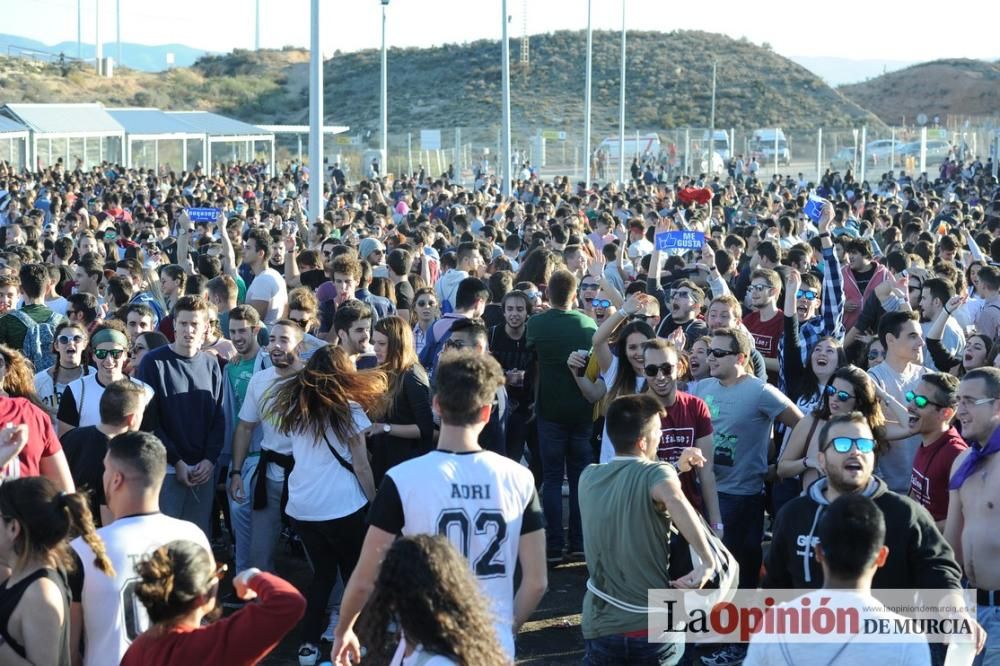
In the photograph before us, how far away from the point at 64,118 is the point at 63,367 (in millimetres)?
38182

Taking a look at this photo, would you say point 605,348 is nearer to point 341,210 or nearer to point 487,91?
point 341,210

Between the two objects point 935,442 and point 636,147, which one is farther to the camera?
point 636,147

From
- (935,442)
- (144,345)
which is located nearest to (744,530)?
(935,442)

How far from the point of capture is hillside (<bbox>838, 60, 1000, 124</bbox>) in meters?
99.8

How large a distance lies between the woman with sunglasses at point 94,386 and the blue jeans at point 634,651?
3128 millimetres

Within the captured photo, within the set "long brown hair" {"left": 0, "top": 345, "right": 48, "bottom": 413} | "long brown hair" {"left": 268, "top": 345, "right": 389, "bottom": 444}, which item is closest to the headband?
"long brown hair" {"left": 0, "top": 345, "right": 48, "bottom": 413}

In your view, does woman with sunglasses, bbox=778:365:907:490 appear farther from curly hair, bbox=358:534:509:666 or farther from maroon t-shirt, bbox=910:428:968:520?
curly hair, bbox=358:534:509:666

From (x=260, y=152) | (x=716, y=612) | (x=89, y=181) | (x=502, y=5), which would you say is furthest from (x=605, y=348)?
(x=260, y=152)

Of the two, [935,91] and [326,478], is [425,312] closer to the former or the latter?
[326,478]

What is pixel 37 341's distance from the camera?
28.3 ft

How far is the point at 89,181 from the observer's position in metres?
32.5

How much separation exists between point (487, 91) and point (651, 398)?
270 ft

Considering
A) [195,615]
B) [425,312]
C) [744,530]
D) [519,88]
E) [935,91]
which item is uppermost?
[935,91]

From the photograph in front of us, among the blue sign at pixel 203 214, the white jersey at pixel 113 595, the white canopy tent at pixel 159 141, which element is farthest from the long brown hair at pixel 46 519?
the white canopy tent at pixel 159 141
